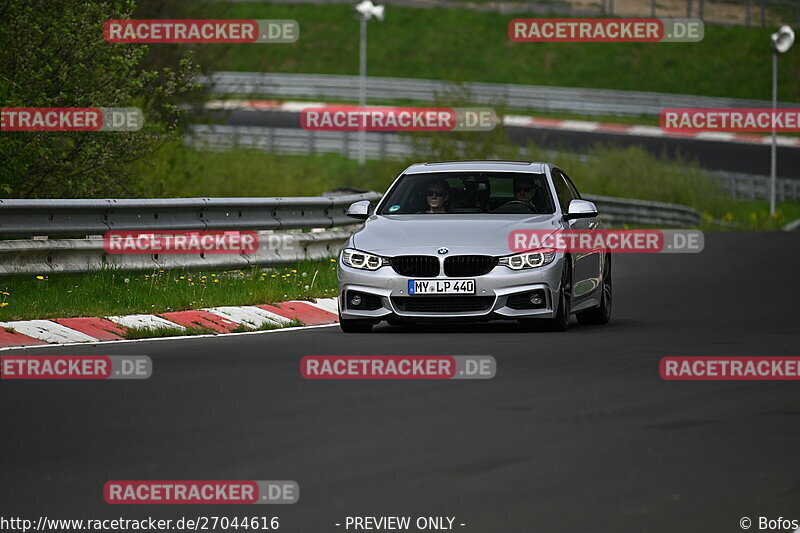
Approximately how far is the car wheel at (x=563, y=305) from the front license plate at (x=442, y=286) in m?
0.80

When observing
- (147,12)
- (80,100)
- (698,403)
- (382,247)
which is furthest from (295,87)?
(698,403)

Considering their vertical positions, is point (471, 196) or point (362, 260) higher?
point (471, 196)

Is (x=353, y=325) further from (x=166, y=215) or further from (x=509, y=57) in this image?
(x=509, y=57)

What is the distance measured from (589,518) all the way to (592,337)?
768 centimetres

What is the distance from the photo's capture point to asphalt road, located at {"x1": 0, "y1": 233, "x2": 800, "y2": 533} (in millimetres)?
7543

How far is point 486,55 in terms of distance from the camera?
254 ft

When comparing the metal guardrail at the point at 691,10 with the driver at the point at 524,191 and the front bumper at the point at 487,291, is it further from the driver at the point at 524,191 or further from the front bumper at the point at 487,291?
the front bumper at the point at 487,291

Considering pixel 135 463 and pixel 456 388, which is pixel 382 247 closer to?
pixel 456 388

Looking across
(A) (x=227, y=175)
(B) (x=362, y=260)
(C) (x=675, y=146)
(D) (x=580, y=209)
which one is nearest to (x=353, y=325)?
(B) (x=362, y=260)

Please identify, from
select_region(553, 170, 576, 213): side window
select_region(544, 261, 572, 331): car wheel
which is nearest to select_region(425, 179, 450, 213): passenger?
select_region(553, 170, 576, 213): side window

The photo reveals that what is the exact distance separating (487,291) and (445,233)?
0.69 metres

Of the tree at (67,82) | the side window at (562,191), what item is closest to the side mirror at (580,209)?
the side window at (562,191)

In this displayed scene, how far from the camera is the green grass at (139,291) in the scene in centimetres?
1549

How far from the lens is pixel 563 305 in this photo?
14.9 m
